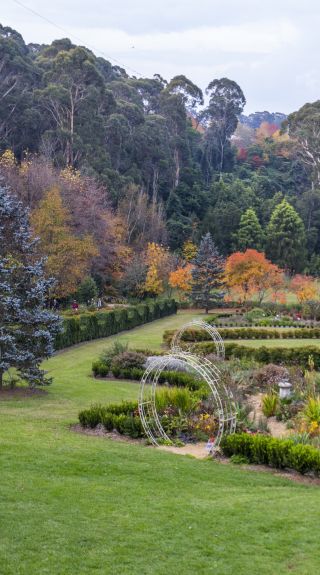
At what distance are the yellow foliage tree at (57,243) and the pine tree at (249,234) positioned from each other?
103 feet

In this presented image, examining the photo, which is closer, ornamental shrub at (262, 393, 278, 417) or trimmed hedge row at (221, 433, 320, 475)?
trimmed hedge row at (221, 433, 320, 475)

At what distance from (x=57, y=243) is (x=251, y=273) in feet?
53.8

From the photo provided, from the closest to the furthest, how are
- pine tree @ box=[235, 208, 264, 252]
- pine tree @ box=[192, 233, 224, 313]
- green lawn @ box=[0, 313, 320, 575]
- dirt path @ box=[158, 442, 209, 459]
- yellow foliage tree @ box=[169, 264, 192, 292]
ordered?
green lawn @ box=[0, 313, 320, 575] → dirt path @ box=[158, 442, 209, 459] → pine tree @ box=[192, 233, 224, 313] → yellow foliage tree @ box=[169, 264, 192, 292] → pine tree @ box=[235, 208, 264, 252]

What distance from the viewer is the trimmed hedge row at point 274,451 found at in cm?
995

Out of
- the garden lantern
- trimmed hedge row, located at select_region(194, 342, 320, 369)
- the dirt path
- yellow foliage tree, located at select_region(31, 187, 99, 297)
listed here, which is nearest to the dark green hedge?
the garden lantern

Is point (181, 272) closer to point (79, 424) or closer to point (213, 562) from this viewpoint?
point (79, 424)

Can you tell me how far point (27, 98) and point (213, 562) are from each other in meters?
54.3

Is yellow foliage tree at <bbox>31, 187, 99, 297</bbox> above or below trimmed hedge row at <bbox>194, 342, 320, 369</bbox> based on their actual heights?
above

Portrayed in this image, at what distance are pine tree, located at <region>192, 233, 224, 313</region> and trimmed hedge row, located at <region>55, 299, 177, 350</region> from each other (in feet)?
10.3

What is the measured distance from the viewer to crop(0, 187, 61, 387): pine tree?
16.5 m

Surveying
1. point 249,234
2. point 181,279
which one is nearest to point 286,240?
point 249,234

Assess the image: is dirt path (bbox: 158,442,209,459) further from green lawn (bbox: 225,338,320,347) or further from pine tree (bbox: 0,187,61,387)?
green lawn (bbox: 225,338,320,347)

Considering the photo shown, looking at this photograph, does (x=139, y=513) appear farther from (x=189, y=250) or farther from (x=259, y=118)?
(x=259, y=118)

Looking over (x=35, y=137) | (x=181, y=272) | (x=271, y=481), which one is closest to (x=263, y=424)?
(x=271, y=481)
